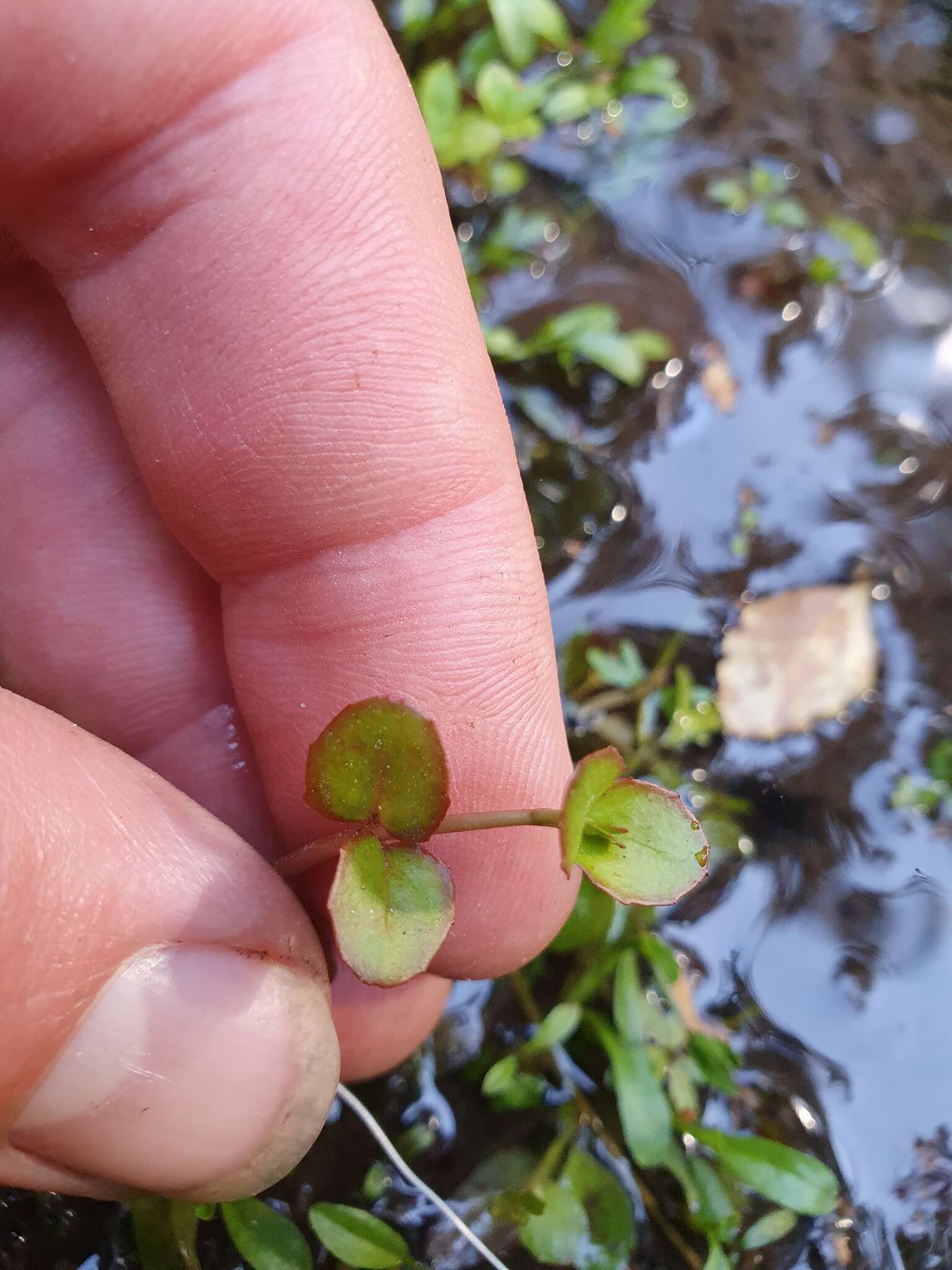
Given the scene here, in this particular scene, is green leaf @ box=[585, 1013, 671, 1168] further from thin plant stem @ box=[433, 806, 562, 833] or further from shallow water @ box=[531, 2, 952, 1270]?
thin plant stem @ box=[433, 806, 562, 833]

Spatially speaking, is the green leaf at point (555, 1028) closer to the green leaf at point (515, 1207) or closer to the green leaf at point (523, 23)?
the green leaf at point (515, 1207)

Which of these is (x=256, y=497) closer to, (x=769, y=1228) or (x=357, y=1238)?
(x=357, y=1238)

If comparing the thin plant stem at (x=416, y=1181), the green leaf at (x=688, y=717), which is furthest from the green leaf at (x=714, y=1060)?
the green leaf at (x=688, y=717)

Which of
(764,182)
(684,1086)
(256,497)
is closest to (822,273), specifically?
(764,182)

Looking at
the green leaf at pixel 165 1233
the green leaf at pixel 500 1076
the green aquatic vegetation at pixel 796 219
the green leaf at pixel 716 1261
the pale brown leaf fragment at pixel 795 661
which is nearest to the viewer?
the green leaf at pixel 165 1233

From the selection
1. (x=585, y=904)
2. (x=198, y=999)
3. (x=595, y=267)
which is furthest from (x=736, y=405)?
(x=198, y=999)
